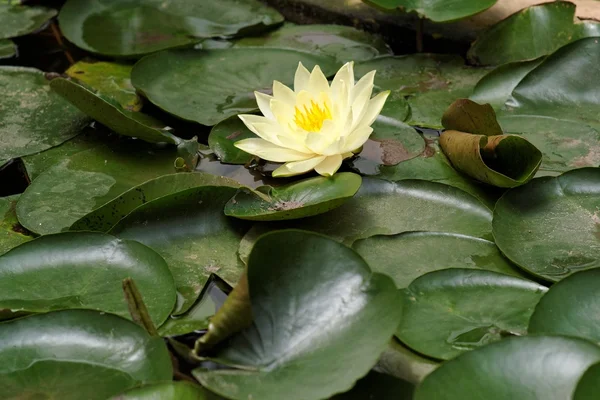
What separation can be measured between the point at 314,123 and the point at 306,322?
0.55 meters

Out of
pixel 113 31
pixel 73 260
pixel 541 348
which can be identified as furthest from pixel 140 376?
pixel 113 31

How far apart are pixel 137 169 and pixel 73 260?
40cm

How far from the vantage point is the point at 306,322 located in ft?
3.38

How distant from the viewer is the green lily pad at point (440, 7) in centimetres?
189

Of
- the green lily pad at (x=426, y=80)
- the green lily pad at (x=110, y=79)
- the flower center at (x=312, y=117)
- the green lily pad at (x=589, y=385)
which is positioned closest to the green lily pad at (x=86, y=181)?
the green lily pad at (x=110, y=79)

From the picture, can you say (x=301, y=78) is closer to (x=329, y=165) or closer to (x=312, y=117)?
(x=312, y=117)

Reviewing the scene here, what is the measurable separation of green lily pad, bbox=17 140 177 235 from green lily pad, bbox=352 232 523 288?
1.95ft

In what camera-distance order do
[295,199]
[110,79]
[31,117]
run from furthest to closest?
[110,79], [31,117], [295,199]

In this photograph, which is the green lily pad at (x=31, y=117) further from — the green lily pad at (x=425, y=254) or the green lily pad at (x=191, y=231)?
the green lily pad at (x=425, y=254)

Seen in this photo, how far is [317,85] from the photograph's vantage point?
4.98 ft

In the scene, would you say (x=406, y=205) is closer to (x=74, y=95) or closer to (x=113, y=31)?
(x=74, y=95)

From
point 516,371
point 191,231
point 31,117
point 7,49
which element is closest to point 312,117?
point 191,231

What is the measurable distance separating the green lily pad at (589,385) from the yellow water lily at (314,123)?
27.3 inches

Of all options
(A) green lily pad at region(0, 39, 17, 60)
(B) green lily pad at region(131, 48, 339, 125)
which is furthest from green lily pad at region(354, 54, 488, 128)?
(A) green lily pad at region(0, 39, 17, 60)
